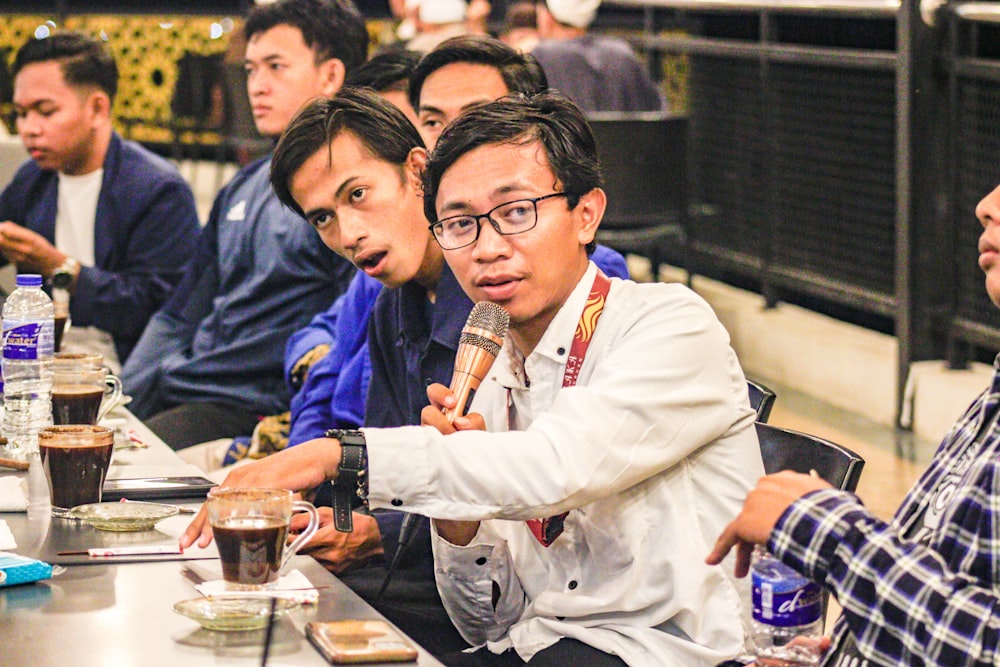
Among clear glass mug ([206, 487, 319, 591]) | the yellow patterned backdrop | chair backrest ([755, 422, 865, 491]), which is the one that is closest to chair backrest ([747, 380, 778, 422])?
chair backrest ([755, 422, 865, 491])

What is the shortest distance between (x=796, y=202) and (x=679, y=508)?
458 centimetres

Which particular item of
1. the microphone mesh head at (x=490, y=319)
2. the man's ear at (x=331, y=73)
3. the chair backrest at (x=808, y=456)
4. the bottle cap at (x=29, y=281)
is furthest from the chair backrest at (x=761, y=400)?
the man's ear at (x=331, y=73)

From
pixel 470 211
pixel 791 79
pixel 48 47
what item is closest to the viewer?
pixel 470 211

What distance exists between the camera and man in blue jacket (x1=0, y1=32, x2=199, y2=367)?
4430 mm

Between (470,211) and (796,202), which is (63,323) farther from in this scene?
(796,202)

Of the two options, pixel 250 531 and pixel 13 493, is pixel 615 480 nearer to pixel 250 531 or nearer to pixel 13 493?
pixel 250 531

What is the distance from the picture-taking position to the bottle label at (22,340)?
103 inches

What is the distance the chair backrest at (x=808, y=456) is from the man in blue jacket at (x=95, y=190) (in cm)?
268

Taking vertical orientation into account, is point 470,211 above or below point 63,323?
above

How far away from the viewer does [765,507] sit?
149cm

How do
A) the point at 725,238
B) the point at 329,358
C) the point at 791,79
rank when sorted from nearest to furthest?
1. the point at 329,358
2. the point at 791,79
3. the point at 725,238

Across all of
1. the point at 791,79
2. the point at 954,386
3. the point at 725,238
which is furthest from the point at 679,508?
the point at 725,238

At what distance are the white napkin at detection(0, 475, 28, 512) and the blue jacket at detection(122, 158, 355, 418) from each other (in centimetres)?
151

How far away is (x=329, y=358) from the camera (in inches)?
119
